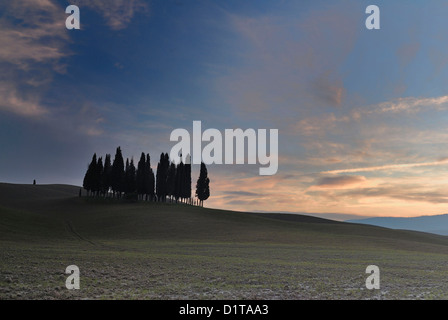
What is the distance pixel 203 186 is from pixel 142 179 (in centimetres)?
1900

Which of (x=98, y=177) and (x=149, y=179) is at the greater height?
(x=98, y=177)

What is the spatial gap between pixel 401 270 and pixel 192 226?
39.7 m

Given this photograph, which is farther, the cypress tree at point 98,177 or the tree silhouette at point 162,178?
the tree silhouette at point 162,178

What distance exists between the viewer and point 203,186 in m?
110

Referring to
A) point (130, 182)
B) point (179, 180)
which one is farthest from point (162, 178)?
point (130, 182)

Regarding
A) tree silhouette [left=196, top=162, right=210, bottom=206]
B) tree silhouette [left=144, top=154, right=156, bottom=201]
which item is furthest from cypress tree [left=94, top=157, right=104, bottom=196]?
tree silhouette [left=196, top=162, right=210, bottom=206]

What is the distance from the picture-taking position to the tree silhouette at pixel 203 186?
110 meters

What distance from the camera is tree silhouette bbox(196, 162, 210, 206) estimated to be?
10994cm

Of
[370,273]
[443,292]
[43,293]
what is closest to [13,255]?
[43,293]

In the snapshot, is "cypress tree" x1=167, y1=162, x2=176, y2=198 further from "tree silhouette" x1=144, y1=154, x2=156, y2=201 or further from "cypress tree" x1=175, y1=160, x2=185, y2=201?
Answer: "tree silhouette" x1=144, y1=154, x2=156, y2=201

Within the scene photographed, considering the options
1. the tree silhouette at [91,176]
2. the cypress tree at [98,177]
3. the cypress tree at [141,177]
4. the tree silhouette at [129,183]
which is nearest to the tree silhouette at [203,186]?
the cypress tree at [141,177]

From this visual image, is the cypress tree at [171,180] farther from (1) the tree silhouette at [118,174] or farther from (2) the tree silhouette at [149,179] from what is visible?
(1) the tree silhouette at [118,174]

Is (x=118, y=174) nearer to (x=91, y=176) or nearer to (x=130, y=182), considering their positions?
(x=130, y=182)
